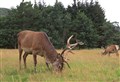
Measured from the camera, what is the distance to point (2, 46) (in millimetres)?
41438

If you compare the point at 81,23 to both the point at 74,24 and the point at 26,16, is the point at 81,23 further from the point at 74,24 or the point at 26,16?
the point at 26,16

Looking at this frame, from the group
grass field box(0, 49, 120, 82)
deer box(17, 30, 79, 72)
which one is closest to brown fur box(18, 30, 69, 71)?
deer box(17, 30, 79, 72)

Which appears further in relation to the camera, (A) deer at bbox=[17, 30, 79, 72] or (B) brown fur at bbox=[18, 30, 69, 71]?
(B) brown fur at bbox=[18, 30, 69, 71]

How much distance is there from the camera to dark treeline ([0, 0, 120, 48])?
4268cm

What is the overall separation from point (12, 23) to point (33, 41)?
32317 mm

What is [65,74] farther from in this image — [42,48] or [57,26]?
[57,26]

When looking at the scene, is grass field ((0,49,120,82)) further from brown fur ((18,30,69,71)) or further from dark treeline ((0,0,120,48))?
dark treeline ((0,0,120,48))

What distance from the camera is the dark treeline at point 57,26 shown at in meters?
42.7

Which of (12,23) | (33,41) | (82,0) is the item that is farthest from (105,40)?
(33,41)

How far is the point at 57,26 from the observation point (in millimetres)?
45719

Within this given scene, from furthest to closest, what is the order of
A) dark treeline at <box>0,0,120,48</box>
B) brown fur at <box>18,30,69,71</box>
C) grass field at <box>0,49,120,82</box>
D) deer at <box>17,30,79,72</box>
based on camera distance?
1. dark treeline at <box>0,0,120,48</box>
2. brown fur at <box>18,30,69,71</box>
3. deer at <box>17,30,79,72</box>
4. grass field at <box>0,49,120,82</box>

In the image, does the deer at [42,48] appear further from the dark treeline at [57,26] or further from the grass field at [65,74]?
the dark treeline at [57,26]

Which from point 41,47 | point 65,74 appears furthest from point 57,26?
point 65,74

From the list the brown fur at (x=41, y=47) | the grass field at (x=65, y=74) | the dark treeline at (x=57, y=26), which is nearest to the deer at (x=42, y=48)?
the brown fur at (x=41, y=47)
